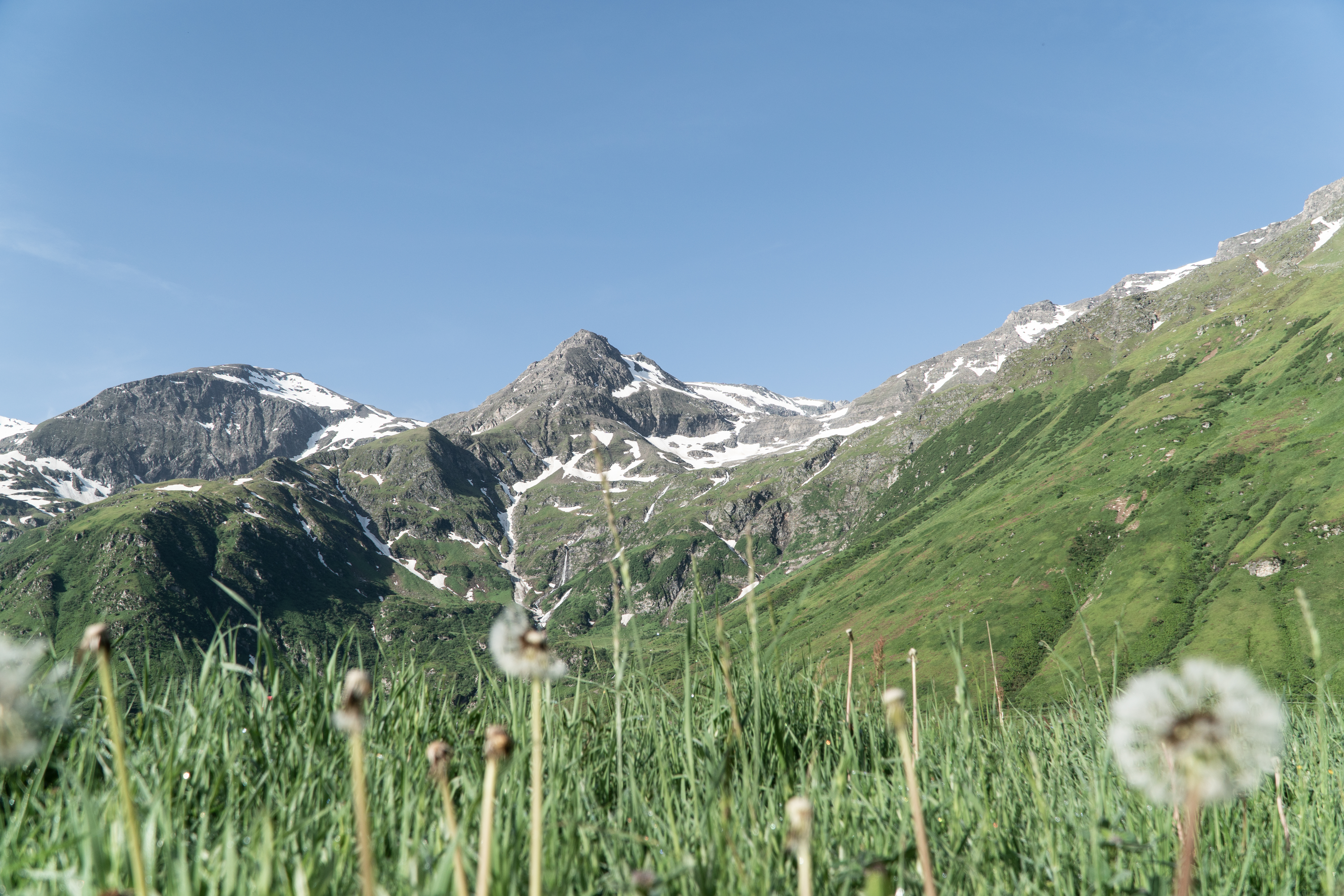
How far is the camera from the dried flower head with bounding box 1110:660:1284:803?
2.24m

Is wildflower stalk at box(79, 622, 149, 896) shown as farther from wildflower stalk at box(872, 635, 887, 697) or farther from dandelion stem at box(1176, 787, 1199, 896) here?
wildflower stalk at box(872, 635, 887, 697)

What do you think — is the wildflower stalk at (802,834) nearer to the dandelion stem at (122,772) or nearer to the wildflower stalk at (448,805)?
the wildflower stalk at (448,805)

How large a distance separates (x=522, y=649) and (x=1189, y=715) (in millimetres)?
1854

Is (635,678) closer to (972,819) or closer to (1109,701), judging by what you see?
(972,819)

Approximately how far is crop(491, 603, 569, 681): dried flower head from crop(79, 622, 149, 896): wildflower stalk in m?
0.85

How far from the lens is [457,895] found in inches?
73.9

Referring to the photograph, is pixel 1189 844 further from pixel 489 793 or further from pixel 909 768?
pixel 489 793

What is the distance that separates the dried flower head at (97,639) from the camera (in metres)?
1.58

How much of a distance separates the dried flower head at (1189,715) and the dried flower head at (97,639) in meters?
2.74

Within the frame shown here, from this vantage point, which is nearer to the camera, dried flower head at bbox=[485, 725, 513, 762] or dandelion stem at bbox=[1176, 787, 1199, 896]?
dried flower head at bbox=[485, 725, 513, 762]

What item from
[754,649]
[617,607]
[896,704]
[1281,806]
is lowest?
[1281,806]

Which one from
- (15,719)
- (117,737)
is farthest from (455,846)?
(15,719)

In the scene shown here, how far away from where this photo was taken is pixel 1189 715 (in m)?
1.88

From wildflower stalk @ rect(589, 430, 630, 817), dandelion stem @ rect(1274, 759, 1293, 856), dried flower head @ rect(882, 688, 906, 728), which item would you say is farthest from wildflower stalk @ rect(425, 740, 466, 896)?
dandelion stem @ rect(1274, 759, 1293, 856)
